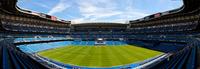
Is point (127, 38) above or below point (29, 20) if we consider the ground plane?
below

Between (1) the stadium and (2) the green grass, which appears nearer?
(1) the stadium

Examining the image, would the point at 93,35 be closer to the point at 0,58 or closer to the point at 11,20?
the point at 11,20

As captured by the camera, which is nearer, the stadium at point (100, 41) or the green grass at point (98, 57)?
the stadium at point (100, 41)

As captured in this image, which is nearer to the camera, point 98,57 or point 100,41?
point 98,57

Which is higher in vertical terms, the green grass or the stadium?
the stadium

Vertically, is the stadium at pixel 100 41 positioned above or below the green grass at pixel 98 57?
above

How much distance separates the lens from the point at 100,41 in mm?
81375

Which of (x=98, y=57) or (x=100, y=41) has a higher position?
(x=100, y=41)

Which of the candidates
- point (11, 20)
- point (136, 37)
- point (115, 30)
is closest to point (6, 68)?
point (11, 20)

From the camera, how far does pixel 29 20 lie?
67.0 meters

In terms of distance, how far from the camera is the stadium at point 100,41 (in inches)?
941

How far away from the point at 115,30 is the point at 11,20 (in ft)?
155

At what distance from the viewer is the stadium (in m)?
23.9

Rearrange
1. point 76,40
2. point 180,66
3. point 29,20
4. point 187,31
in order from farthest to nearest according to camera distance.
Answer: point 76,40, point 29,20, point 187,31, point 180,66
